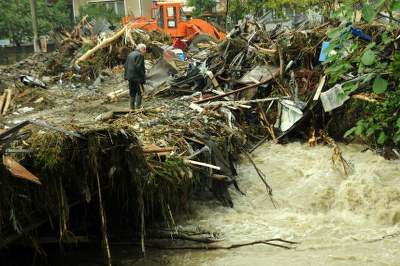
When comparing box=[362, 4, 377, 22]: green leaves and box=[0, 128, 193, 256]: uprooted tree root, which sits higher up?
box=[362, 4, 377, 22]: green leaves

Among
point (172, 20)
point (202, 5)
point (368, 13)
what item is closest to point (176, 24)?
point (172, 20)

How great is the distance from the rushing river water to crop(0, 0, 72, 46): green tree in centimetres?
2490

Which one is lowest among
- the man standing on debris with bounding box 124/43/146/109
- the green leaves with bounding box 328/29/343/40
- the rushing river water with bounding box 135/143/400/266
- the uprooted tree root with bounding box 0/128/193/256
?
the rushing river water with bounding box 135/143/400/266

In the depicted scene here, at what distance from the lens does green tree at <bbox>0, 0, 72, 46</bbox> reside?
104 ft

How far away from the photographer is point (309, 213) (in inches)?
357

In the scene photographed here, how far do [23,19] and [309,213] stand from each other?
28.0 metres

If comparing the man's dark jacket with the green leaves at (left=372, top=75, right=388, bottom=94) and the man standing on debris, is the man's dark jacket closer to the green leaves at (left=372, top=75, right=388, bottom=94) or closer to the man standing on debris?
the man standing on debris

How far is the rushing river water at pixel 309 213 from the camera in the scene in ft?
23.7

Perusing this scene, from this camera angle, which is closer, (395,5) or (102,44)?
(395,5)

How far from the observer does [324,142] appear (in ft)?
37.4

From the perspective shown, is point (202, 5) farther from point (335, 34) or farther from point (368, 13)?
point (368, 13)

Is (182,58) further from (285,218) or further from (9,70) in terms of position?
(285,218)

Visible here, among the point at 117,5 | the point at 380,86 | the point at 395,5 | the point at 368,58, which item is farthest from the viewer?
the point at 117,5

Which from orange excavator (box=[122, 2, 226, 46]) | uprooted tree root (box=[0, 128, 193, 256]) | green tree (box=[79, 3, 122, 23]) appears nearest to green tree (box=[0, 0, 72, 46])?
green tree (box=[79, 3, 122, 23])
